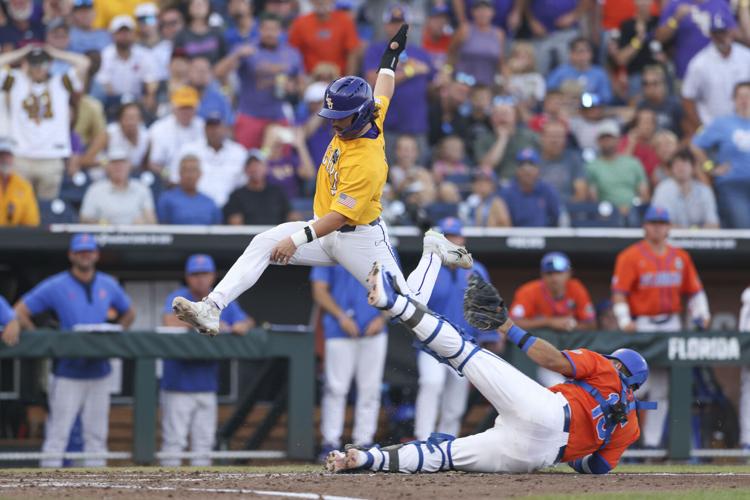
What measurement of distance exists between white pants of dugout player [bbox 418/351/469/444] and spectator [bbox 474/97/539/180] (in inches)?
108

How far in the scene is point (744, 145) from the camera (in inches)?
533

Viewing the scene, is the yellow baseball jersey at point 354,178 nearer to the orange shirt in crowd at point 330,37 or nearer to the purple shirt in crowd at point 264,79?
the purple shirt in crowd at point 264,79

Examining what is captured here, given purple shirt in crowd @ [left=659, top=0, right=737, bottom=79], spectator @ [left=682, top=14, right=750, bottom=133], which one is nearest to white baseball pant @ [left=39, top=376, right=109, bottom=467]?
spectator @ [left=682, top=14, right=750, bottom=133]

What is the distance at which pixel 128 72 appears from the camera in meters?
14.2

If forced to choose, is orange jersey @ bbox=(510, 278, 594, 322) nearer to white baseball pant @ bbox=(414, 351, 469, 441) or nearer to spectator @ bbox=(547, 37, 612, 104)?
white baseball pant @ bbox=(414, 351, 469, 441)

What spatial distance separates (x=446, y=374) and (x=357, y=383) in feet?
2.48

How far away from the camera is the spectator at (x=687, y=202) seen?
13047 mm

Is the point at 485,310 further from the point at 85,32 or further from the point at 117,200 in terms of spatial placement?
the point at 85,32

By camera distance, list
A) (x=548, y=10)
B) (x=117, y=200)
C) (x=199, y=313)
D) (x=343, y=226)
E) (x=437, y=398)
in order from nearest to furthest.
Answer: (x=199, y=313) < (x=343, y=226) < (x=437, y=398) < (x=117, y=200) < (x=548, y=10)

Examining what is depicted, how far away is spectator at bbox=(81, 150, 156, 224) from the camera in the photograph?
12180mm

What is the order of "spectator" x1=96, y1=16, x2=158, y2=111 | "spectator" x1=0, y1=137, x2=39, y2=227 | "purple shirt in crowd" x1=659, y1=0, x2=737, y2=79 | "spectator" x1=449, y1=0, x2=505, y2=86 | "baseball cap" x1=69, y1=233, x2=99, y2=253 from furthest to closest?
"purple shirt in crowd" x1=659, y1=0, x2=737, y2=79
"spectator" x1=449, y1=0, x2=505, y2=86
"spectator" x1=96, y1=16, x2=158, y2=111
"spectator" x1=0, y1=137, x2=39, y2=227
"baseball cap" x1=69, y1=233, x2=99, y2=253

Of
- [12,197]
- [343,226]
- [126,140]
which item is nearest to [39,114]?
[126,140]

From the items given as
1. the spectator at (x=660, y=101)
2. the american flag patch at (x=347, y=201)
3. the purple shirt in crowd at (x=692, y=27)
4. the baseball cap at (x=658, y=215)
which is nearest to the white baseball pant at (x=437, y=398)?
the baseball cap at (x=658, y=215)

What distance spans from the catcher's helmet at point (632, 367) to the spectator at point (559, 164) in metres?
5.88
